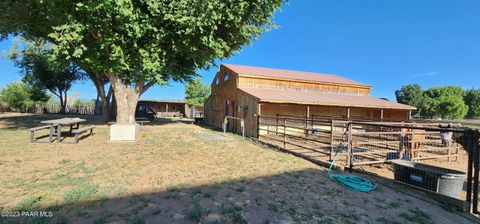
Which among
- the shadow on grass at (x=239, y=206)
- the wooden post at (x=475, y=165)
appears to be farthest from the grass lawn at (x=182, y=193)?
the wooden post at (x=475, y=165)

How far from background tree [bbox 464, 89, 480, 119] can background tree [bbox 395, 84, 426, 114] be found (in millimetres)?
12418

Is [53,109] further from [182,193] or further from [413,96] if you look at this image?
[413,96]

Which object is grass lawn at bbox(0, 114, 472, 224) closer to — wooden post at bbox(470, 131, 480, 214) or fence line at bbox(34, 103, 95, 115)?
wooden post at bbox(470, 131, 480, 214)

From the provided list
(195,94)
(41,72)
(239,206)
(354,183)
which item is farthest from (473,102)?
(41,72)

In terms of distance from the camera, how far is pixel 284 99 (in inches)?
583

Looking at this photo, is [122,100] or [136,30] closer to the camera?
[136,30]

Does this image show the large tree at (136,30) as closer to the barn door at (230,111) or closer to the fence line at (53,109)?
the barn door at (230,111)

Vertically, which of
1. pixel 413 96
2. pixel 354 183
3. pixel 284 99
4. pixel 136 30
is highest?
pixel 413 96

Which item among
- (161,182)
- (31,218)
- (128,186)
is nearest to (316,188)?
(161,182)

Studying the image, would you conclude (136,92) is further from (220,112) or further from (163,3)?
(220,112)

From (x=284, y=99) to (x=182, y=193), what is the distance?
37.4 feet

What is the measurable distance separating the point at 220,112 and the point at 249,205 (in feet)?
54.2

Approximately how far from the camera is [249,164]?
22.0 ft

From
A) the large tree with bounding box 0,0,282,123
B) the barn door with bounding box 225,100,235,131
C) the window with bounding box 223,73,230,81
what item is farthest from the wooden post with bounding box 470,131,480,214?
the window with bounding box 223,73,230,81
